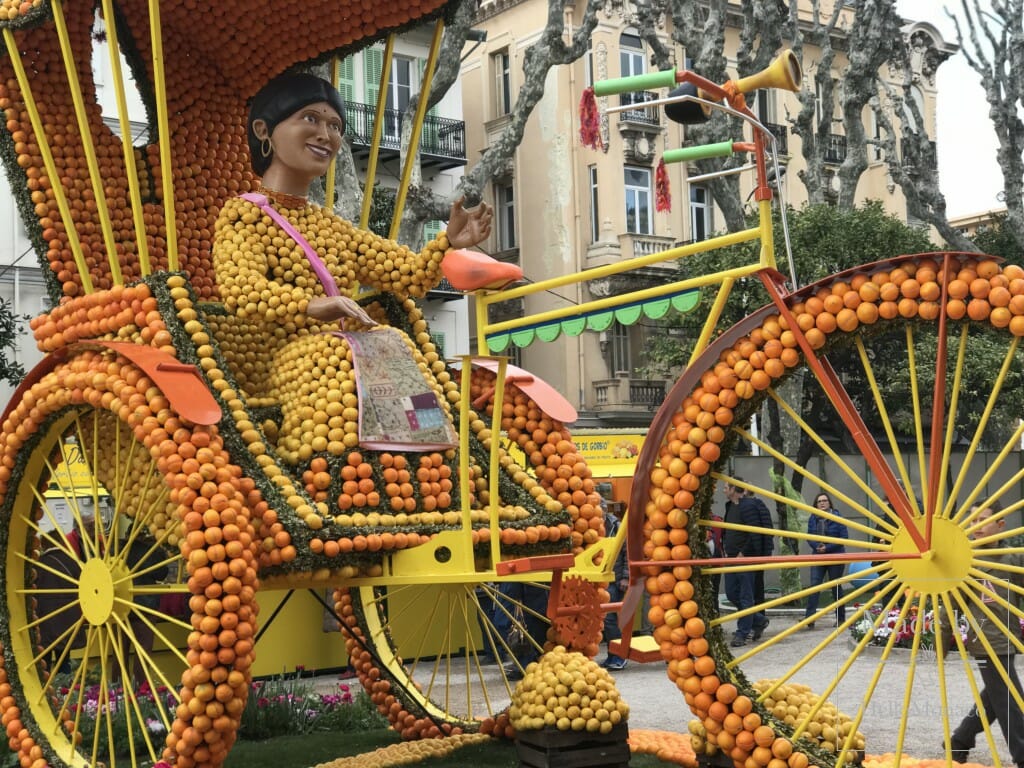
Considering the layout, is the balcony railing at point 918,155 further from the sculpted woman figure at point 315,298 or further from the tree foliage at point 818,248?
the sculpted woman figure at point 315,298

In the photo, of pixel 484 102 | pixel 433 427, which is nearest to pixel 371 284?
pixel 433 427

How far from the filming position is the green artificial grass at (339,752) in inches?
216

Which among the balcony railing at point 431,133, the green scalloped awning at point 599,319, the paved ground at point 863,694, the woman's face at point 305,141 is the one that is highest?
the balcony railing at point 431,133

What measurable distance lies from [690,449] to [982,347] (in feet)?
65.9

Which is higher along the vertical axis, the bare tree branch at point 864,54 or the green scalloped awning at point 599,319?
the bare tree branch at point 864,54

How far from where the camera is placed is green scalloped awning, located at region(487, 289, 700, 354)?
14.5 feet

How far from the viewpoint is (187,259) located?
6.04m

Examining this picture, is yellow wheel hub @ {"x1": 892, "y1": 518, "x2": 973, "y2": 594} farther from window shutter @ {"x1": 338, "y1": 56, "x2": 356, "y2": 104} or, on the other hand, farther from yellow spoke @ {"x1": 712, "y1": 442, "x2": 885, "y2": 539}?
window shutter @ {"x1": 338, "y1": 56, "x2": 356, "y2": 104}

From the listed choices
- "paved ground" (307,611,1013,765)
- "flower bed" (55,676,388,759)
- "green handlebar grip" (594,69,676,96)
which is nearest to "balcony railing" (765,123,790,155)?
"paved ground" (307,611,1013,765)

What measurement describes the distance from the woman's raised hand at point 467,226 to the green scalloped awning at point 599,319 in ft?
1.25

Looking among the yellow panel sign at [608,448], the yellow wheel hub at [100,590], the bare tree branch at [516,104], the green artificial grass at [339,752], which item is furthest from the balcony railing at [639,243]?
the yellow wheel hub at [100,590]

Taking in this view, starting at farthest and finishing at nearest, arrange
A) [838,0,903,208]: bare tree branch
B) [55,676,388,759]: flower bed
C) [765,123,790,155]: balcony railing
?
[765,123,790,155]: balcony railing, [838,0,903,208]: bare tree branch, [55,676,388,759]: flower bed

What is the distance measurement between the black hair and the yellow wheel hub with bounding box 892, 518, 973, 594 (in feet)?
10.2

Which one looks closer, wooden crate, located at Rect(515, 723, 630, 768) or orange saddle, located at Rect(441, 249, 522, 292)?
orange saddle, located at Rect(441, 249, 522, 292)
